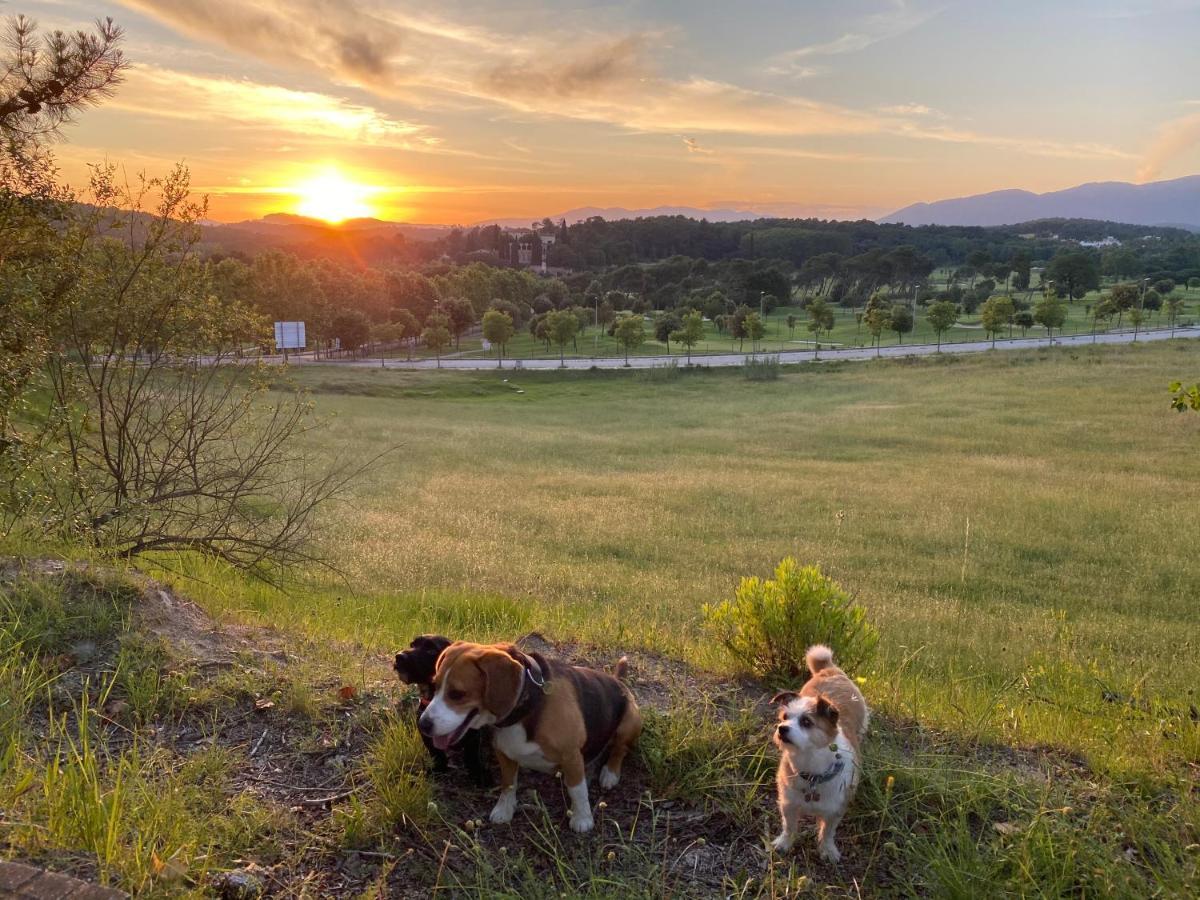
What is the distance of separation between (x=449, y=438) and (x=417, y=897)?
28427 mm

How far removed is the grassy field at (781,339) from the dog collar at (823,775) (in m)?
75.0

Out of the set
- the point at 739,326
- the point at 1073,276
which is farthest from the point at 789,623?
the point at 1073,276

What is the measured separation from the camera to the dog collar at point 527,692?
10.1ft

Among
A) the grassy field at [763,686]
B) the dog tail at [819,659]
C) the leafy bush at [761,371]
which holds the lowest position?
the leafy bush at [761,371]

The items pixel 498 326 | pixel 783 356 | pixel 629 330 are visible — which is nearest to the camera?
pixel 629 330

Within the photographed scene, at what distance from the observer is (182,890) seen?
2.31 m

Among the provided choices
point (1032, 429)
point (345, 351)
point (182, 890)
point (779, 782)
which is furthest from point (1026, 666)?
point (345, 351)

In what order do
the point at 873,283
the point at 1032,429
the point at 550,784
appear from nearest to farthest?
the point at 550,784 < the point at 1032,429 < the point at 873,283

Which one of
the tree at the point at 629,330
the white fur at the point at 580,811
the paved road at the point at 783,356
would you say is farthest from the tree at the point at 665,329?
the white fur at the point at 580,811

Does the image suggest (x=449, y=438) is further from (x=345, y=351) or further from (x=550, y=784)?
(x=345, y=351)

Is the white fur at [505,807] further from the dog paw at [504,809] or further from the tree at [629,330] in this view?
the tree at [629,330]

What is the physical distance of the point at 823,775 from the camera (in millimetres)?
3029

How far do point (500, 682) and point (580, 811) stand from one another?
679 mm

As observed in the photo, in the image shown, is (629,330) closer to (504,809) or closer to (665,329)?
(665,329)
